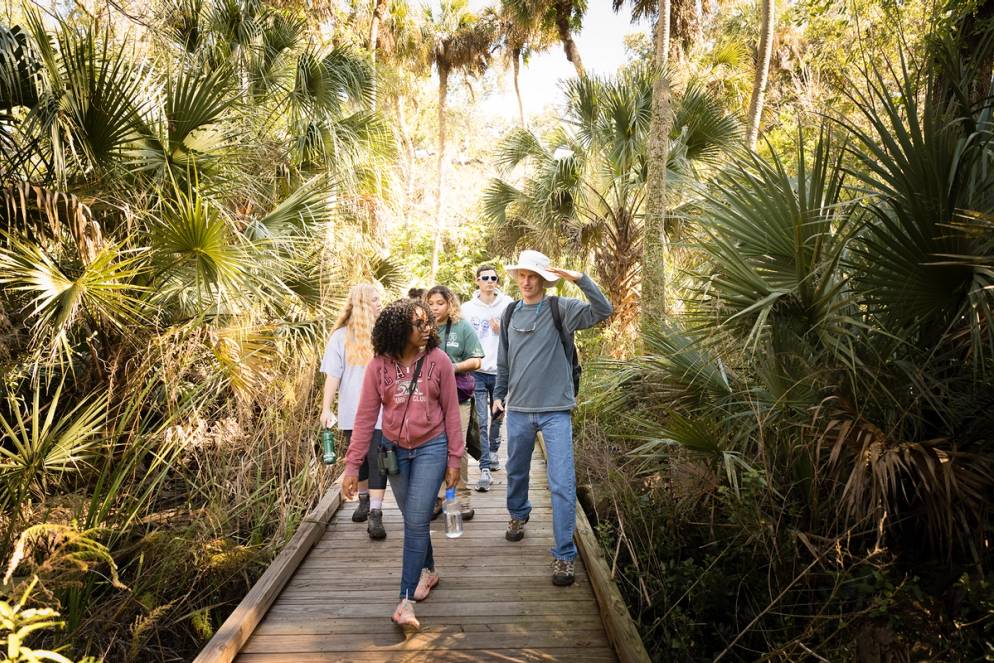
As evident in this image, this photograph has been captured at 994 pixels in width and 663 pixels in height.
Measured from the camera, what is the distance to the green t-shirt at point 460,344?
573 centimetres

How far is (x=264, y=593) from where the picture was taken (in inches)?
166

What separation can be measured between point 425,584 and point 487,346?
3.02 m

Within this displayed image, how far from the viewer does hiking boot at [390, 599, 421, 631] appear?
388 cm

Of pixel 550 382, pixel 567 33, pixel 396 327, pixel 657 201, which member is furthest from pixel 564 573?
pixel 567 33

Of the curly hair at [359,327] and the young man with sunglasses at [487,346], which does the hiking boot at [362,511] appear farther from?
the curly hair at [359,327]

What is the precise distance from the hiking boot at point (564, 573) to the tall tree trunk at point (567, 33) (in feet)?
53.5

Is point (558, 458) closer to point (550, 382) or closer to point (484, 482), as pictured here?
point (550, 382)

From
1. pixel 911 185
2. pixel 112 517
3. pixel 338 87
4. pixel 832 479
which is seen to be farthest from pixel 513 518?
pixel 338 87

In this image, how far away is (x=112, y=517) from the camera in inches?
214

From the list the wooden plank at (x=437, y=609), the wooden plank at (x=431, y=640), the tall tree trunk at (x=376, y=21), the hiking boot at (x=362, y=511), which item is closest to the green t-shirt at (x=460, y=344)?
the hiking boot at (x=362, y=511)

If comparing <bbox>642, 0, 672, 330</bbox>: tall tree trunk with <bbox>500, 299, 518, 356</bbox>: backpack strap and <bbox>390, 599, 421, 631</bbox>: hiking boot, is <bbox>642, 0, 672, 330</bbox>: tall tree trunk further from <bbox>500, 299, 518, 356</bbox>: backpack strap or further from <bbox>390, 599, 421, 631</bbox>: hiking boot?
<bbox>390, 599, 421, 631</bbox>: hiking boot

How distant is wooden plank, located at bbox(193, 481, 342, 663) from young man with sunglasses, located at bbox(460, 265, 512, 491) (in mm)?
1549

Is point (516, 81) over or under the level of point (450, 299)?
over

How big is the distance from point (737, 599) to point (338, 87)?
1043cm
